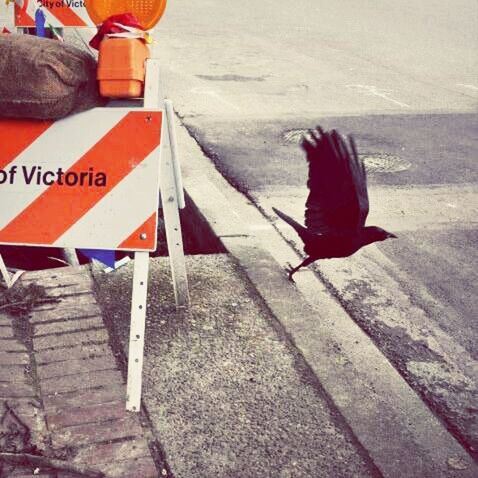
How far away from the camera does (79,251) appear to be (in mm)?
4730

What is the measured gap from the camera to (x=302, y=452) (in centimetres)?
284

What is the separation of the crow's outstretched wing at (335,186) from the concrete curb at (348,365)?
15.9 inches

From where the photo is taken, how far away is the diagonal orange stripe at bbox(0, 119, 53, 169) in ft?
9.25

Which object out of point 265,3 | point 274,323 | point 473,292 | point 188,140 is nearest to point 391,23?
point 265,3

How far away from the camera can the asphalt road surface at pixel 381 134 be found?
4.04 metres

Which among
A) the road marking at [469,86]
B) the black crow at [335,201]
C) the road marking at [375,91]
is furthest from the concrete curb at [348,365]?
the road marking at [469,86]

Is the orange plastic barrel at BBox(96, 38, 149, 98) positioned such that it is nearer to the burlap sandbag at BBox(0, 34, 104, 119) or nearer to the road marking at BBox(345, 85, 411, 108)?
the burlap sandbag at BBox(0, 34, 104, 119)

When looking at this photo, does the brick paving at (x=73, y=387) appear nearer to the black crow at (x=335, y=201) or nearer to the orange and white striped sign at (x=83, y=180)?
the orange and white striped sign at (x=83, y=180)

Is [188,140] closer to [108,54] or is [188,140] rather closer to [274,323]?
[274,323]

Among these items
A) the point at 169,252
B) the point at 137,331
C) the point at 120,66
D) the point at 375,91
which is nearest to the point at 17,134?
the point at 120,66

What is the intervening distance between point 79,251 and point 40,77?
2.22 m

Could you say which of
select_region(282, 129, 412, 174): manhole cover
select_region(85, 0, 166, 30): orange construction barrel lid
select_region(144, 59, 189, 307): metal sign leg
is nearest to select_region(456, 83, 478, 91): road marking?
select_region(282, 129, 412, 174): manhole cover

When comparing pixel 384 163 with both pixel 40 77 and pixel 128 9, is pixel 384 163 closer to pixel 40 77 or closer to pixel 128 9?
pixel 128 9

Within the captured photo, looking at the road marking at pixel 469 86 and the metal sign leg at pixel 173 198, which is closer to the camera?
the metal sign leg at pixel 173 198
